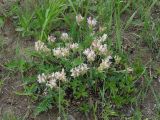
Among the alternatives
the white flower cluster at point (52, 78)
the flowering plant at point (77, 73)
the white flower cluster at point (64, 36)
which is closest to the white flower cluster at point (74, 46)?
the flowering plant at point (77, 73)

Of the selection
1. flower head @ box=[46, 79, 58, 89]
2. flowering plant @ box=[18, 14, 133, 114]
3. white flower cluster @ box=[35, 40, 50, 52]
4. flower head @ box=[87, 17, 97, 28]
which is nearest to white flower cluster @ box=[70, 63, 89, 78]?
flowering plant @ box=[18, 14, 133, 114]

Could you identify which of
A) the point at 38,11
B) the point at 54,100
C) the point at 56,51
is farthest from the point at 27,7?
the point at 54,100

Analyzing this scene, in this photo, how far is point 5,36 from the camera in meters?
3.66

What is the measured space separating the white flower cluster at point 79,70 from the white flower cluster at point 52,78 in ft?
0.22

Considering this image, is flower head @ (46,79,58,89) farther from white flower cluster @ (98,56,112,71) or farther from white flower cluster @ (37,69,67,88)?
white flower cluster @ (98,56,112,71)

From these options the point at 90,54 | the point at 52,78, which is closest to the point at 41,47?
the point at 52,78

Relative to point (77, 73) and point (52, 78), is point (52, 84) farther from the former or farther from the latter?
point (77, 73)

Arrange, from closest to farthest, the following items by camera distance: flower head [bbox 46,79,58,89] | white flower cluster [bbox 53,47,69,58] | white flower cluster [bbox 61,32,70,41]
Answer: flower head [bbox 46,79,58,89] < white flower cluster [bbox 53,47,69,58] < white flower cluster [bbox 61,32,70,41]

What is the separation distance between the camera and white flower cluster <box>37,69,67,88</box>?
3.15m

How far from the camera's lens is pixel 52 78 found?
3.19 metres

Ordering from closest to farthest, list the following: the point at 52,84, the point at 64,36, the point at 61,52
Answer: the point at 52,84, the point at 61,52, the point at 64,36

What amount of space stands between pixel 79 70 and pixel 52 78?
0.67 feet

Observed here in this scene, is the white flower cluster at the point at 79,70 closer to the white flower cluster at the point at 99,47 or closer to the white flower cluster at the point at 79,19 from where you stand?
the white flower cluster at the point at 99,47

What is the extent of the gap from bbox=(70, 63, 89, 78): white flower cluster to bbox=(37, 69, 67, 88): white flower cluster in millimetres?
66
